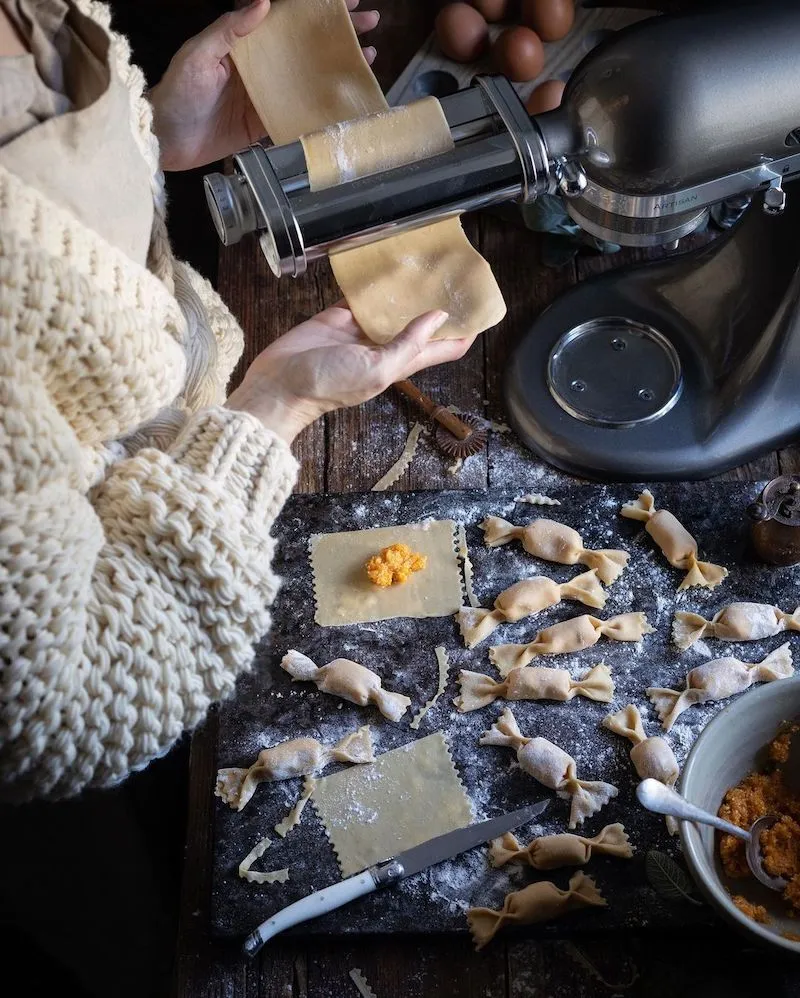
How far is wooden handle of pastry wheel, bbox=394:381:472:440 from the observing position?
1286mm

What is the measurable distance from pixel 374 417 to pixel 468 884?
0.57 meters

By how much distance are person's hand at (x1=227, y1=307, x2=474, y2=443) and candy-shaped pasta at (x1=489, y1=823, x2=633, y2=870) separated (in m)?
0.43

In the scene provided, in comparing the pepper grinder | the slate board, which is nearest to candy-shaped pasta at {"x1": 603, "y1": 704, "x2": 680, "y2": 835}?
the slate board

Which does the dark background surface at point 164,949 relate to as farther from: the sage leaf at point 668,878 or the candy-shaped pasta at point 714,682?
the candy-shaped pasta at point 714,682

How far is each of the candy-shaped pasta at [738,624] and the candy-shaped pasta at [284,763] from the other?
0.35 meters

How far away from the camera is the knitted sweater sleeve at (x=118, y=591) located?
2.13ft

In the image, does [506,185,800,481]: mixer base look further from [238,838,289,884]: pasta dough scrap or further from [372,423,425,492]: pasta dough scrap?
[238,838,289,884]: pasta dough scrap

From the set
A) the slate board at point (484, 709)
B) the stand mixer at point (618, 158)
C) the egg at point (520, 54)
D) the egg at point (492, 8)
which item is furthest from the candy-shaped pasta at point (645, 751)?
the egg at point (492, 8)

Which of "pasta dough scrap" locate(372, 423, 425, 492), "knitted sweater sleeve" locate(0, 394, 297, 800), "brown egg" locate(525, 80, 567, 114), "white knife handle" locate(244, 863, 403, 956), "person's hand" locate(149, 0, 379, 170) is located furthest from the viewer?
"brown egg" locate(525, 80, 567, 114)

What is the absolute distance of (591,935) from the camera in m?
0.96

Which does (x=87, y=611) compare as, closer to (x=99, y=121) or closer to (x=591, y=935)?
(x=99, y=121)

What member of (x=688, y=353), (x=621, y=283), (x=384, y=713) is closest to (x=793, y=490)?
(x=688, y=353)

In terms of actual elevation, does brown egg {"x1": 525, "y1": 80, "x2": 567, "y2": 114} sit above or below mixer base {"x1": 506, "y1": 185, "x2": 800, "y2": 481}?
above

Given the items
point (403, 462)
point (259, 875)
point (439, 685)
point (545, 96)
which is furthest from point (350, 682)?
point (545, 96)
